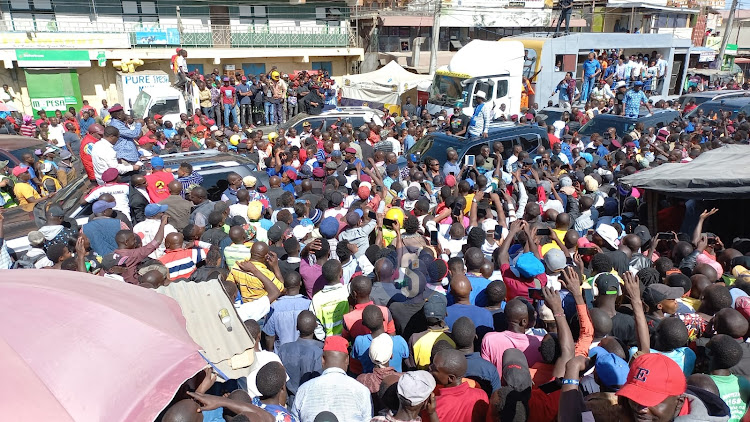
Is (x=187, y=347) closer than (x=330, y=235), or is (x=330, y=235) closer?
(x=187, y=347)

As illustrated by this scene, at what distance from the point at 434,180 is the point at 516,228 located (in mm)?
2794

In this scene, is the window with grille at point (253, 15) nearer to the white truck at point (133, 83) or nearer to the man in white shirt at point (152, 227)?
the white truck at point (133, 83)

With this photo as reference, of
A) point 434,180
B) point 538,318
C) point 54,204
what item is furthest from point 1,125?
point 538,318

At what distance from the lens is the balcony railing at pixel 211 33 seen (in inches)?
933

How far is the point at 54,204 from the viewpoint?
24.0ft

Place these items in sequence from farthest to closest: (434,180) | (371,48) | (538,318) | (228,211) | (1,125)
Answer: (371,48) → (1,125) → (434,180) → (228,211) → (538,318)

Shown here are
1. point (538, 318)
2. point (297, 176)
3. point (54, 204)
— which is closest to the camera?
point (538, 318)

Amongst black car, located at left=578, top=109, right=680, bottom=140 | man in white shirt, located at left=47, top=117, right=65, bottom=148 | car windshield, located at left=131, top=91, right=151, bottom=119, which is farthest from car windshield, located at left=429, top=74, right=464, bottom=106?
man in white shirt, located at left=47, top=117, right=65, bottom=148

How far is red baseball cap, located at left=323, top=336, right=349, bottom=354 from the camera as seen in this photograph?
3941 millimetres

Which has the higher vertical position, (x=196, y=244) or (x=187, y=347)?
(x=187, y=347)

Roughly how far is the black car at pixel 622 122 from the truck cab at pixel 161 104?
1126 centimetres

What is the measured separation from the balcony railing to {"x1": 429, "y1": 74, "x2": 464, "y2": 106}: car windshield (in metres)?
11.1

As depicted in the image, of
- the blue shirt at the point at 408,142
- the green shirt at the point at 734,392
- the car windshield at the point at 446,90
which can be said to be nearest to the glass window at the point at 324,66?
the car windshield at the point at 446,90

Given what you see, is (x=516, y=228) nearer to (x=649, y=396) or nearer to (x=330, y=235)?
(x=330, y=235)
